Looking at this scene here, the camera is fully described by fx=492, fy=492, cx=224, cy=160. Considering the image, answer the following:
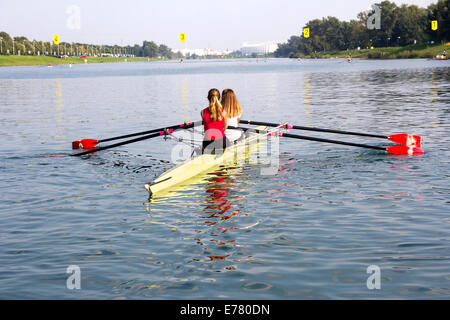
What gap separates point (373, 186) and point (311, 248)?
16.2 feet

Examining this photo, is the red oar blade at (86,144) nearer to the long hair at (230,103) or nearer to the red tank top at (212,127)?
the red tank top at (212,127)

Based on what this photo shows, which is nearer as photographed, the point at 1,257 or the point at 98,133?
the point at 1,257

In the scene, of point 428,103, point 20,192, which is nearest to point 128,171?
point 20,192

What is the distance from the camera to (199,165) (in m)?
14.2

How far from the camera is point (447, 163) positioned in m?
15.2

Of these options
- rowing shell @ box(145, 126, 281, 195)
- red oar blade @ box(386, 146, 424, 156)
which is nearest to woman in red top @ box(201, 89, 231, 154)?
rowing shell @ box(145, 126, 281, 195)

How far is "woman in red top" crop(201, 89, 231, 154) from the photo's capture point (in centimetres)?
1394

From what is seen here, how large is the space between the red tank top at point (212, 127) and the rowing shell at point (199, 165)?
1.85 feet

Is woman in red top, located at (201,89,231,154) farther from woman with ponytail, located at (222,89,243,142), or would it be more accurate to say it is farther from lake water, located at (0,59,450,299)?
lake water, located at (0,59,450,299)

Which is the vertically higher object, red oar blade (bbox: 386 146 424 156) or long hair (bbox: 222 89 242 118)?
long hair (bbox: 222 89 242 118)

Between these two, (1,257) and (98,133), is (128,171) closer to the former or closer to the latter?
(1,257)

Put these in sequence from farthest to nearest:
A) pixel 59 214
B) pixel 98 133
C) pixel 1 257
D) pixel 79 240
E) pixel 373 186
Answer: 1. pixel 98 133
2. pixel 373 186
3. pixel 59 214
4. pixel 79 240
5. pixel 1 257

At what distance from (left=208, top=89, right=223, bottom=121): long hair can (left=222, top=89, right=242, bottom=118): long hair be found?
837 millimetres

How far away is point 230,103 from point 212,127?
110 centimetres
